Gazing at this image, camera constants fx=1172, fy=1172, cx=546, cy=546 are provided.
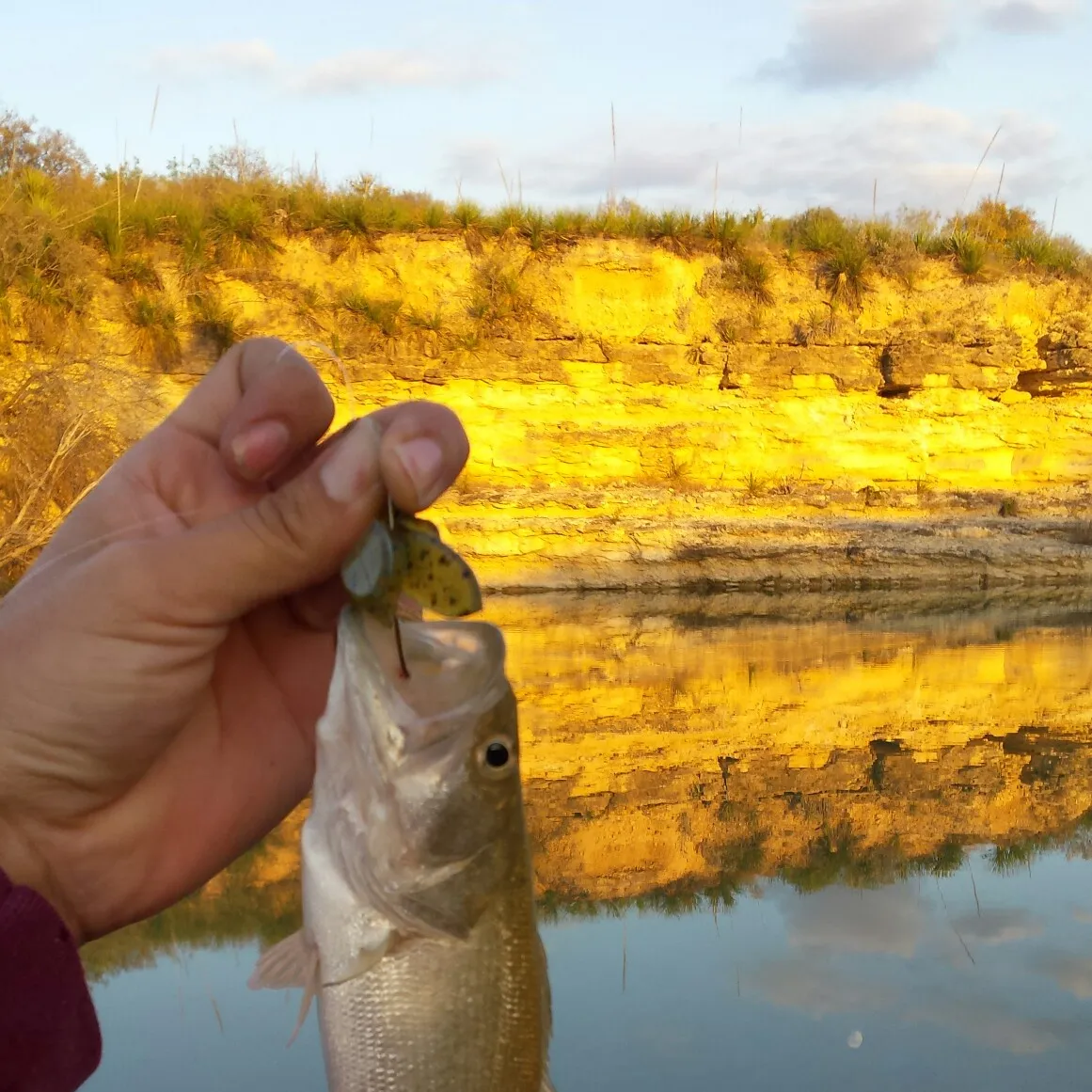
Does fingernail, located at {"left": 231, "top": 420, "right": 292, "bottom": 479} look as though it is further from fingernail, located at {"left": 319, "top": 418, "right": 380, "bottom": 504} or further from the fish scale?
the fish scale

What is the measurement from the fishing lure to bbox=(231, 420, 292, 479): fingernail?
40 cm

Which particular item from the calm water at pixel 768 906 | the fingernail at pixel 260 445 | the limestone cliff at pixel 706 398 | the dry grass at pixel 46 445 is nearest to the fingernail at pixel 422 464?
the fingernail at pixel 260 445

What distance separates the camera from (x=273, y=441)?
1.85 meters

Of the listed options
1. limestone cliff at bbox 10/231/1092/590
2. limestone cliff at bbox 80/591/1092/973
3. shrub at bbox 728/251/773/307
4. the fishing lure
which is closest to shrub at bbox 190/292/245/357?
limestone cliff at bbox 10/231/1092/590

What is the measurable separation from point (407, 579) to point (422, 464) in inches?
9.0

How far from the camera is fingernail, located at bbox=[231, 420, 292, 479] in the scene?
184 cm

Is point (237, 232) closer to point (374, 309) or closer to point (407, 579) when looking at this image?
point (374, 309)

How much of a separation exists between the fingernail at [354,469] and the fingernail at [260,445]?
17cm

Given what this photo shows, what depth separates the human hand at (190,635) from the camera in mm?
1733

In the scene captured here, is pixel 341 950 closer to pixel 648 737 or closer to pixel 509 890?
pixel 509 890

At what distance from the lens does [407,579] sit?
150 centimetres

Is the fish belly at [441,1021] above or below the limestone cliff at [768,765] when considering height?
above

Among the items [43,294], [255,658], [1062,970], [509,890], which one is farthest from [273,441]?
[43,294]

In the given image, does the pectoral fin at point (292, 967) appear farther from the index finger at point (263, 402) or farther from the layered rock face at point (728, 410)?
the layered rock face at point (728, 410)
